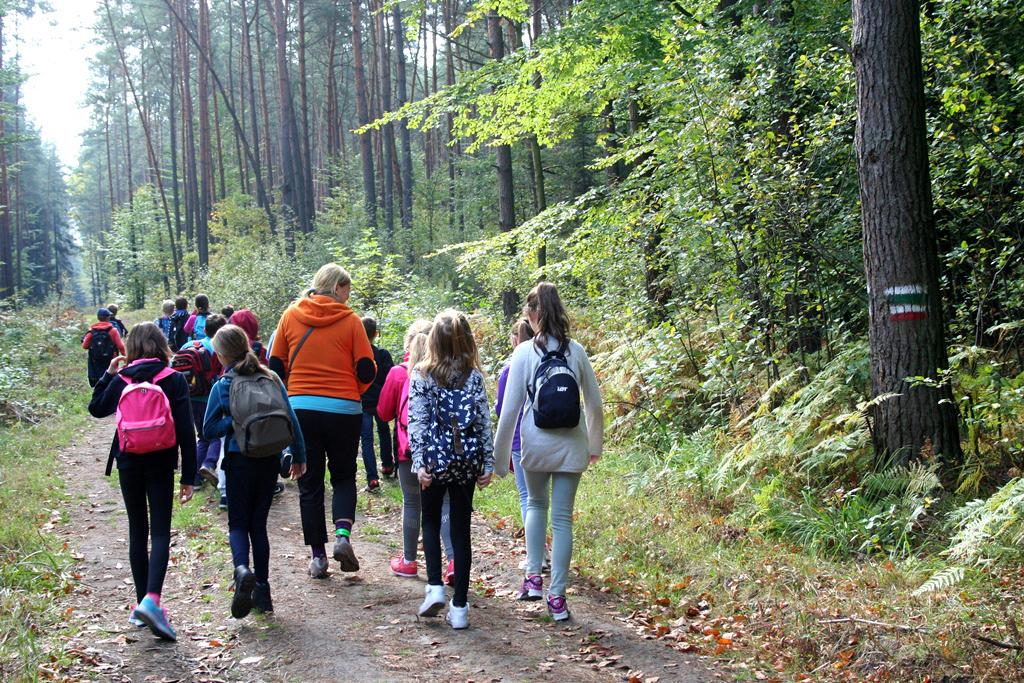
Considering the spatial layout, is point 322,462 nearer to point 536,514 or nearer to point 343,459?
point 343,459

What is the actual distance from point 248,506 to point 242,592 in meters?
0.58

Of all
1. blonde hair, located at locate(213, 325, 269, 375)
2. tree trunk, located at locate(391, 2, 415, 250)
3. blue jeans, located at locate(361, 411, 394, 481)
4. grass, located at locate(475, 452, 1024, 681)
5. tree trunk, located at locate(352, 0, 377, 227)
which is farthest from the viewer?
tree trunk, located at locate(391, 2, 415, 250)

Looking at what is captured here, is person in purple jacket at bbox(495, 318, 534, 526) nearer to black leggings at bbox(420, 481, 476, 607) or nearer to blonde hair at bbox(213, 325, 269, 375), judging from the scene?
black leggings at bbox(420, 481, 476, 607)

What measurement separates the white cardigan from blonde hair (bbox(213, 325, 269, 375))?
1752 mm

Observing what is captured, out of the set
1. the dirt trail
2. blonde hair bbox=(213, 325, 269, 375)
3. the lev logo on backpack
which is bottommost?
the dirt trail

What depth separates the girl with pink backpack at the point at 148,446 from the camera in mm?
5391

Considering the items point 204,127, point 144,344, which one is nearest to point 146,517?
point 144,344

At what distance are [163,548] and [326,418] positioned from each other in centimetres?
146

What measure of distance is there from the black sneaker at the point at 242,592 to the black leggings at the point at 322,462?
95cm

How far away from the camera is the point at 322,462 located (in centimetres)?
646

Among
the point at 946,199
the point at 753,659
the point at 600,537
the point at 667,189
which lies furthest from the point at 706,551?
the point at 667,189

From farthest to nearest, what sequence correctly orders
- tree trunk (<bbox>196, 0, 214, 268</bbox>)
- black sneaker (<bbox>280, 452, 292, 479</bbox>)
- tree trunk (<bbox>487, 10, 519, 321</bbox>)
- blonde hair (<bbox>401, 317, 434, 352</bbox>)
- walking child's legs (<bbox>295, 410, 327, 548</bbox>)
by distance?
tree trunk (<bbox>196, 0, 214, 268</bbox>)
tree trunk (<bbox>487, 10, 519, 321</bbox>)
walking child's legs (<bbox>295, 410, 327, 548</bbox>)
blonde hair (<bbox>401, 317, 434, 352</bbox>)
black sneaker (<bbox>280, 452, 292, 479</bbox>)

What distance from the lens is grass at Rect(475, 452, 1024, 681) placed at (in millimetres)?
4520

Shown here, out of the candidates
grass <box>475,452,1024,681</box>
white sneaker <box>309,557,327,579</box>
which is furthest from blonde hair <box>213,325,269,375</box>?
grass <box>475,452,1024,681</box>
